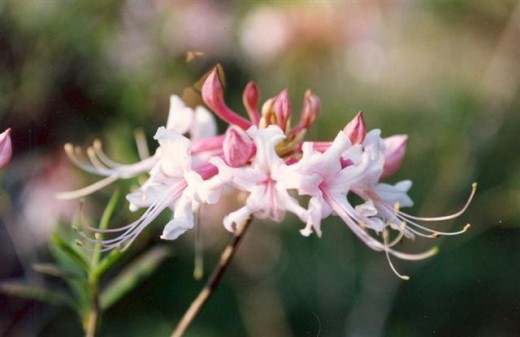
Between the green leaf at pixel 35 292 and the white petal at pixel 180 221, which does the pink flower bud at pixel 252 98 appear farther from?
the green leaf at pixel 35 292

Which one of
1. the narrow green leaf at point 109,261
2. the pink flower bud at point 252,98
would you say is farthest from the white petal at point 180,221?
the pink flower bud at point 252,98

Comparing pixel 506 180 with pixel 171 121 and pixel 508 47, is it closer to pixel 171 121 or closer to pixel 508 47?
pixel 508 47

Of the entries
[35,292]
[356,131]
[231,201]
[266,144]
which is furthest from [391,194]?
[231,201]

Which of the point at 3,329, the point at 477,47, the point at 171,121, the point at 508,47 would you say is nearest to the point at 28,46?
the point at 3,329

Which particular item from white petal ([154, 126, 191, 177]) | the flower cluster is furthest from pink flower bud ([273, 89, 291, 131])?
white petal ([154, 126, 191, 177])

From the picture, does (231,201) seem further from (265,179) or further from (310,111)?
(265,179)
